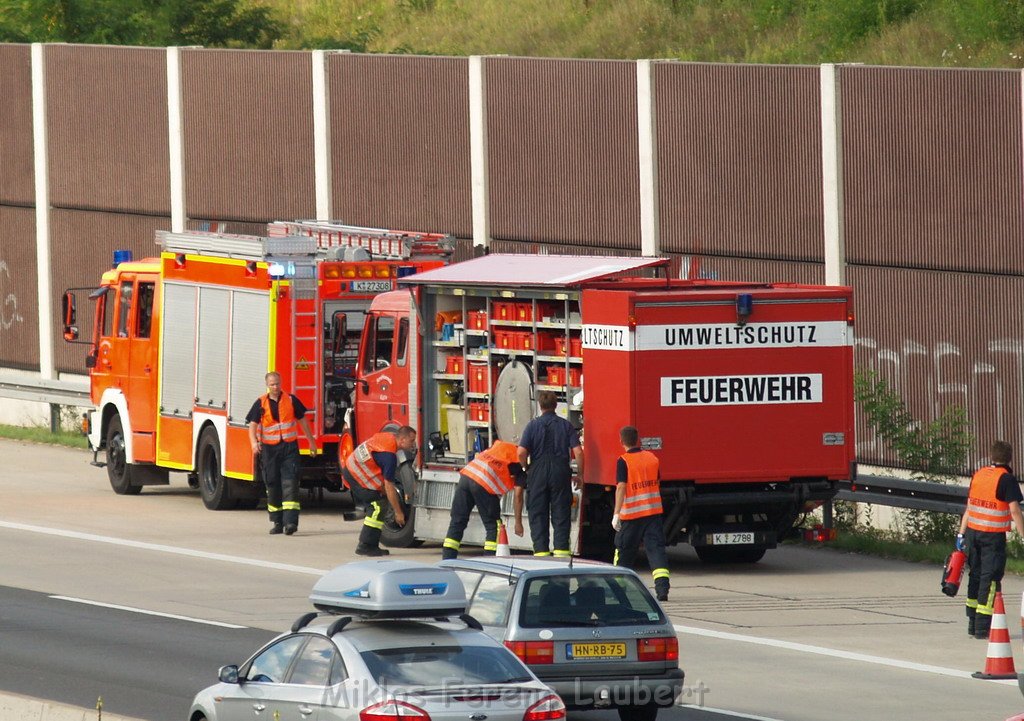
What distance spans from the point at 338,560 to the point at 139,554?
7.52ft

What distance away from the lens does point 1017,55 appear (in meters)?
34.3

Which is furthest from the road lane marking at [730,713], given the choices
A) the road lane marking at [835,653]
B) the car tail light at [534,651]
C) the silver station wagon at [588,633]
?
the road lane marking at [835,653]

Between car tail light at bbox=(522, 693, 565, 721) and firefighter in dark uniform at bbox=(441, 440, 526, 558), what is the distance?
31.4 feet

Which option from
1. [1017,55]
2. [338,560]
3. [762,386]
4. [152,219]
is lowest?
[338,560]

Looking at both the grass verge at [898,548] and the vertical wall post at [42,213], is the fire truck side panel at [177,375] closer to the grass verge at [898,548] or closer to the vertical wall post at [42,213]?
the grass verge at [898,548]

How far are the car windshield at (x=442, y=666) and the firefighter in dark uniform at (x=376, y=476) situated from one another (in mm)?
10944

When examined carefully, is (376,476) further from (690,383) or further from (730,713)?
(730,713)

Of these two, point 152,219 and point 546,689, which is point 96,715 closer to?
point 546,689

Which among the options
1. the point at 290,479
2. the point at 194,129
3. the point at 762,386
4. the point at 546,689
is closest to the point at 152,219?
the point at 194,129

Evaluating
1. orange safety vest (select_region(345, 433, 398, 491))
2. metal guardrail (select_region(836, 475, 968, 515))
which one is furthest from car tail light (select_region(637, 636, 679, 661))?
orange safety vest (select_region(345, 433, 398, 491))

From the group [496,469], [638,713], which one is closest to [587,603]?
[638,713]

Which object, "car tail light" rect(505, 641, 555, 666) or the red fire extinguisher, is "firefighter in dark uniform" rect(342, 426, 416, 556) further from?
"car tail light" rect(505, 641, 555, 666)

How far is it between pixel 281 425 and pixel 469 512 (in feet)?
13.1

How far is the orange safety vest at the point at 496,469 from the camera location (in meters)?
20.5
